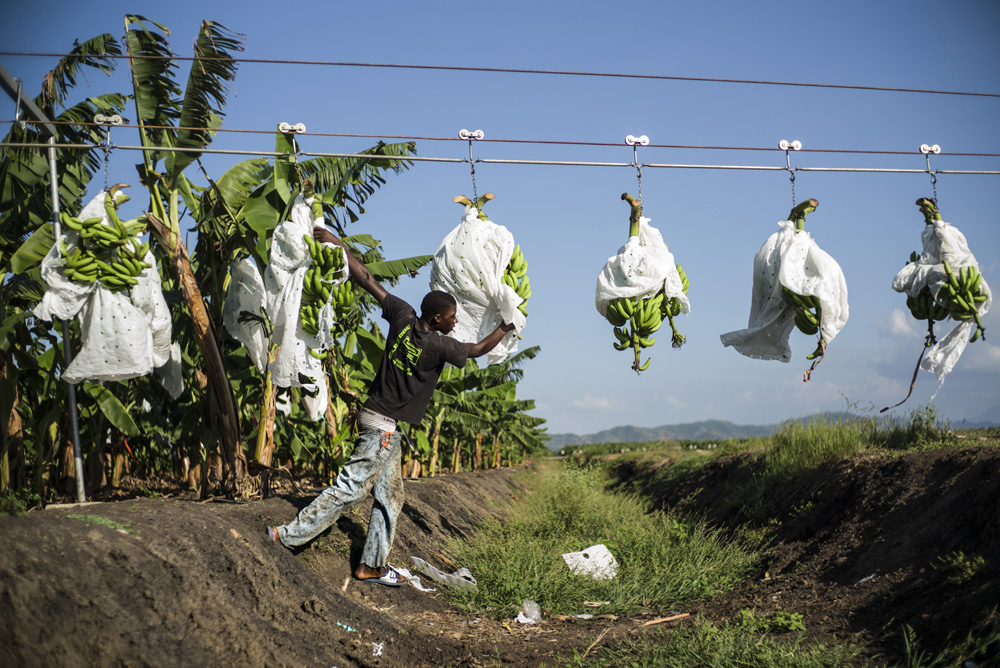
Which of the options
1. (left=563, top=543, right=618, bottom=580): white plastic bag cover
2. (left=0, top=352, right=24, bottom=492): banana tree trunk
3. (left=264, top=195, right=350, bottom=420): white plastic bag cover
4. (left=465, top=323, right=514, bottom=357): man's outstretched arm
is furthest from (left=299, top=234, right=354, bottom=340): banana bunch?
(left=0, top=352, right=24, bottom=492): banana tree trunk

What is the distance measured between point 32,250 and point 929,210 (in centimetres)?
791

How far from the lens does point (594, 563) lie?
6066mm

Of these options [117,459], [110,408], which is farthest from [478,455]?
[110,408]

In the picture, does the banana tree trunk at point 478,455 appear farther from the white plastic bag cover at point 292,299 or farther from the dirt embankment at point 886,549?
the white plastic bag cover at point 292,299

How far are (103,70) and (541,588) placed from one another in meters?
6.34

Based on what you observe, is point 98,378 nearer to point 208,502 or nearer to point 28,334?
point 208,502

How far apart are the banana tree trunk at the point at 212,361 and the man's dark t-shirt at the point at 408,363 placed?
197 cm

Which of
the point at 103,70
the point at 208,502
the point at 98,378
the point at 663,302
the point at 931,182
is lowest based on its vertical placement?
the point at 208,502

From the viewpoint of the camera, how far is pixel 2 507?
3830mm

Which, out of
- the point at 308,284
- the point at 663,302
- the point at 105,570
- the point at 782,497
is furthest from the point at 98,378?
the point at 782,497

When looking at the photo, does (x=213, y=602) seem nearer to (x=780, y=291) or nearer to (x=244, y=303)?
(x=244, y=303)

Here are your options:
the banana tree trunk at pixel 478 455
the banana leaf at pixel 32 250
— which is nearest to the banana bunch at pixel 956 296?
the banana leaf at pixel 32 250

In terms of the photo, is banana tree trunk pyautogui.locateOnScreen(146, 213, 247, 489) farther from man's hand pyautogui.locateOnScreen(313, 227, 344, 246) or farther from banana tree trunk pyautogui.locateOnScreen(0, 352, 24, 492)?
banana tree trunk pyautogui.locateOnScreen(0, 352, 24, 492)

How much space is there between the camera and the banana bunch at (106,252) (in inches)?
191
